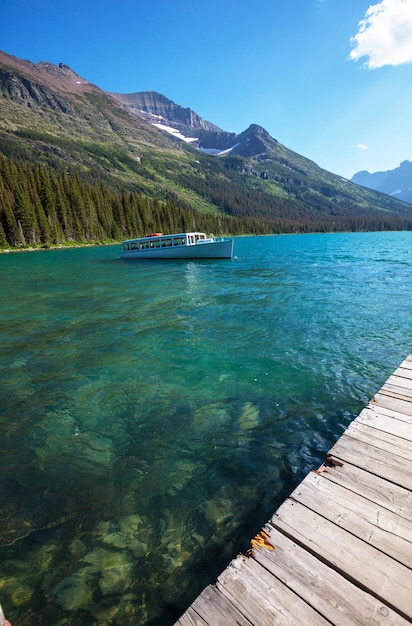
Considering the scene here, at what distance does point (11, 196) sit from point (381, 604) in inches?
4387

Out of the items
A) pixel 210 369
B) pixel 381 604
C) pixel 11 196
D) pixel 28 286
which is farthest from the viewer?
pixel 11 196

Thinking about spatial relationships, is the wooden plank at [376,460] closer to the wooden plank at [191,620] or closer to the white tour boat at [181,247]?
the wooden plank at [191,620]

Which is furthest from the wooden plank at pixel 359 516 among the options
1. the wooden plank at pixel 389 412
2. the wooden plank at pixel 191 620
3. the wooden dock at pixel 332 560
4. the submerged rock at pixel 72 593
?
the submerged rock at pixel 72 593

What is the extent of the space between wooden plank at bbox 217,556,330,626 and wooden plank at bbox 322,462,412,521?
163cm

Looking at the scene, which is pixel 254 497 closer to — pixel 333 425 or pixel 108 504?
pixel 108 504

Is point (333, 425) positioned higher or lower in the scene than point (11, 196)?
lower

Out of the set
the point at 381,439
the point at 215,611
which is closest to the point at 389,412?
the point at 381,439

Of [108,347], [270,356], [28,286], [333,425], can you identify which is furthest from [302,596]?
[28,286]

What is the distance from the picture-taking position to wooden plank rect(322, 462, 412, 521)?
346 centimetres

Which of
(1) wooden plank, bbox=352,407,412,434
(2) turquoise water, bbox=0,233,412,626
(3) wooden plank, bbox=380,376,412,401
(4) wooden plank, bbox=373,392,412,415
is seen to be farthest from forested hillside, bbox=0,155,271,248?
(1) wooden plank, bbox=352,407,412,434

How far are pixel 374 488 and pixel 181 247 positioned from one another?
51.4m

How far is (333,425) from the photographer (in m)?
7.03

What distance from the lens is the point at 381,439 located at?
4676mm

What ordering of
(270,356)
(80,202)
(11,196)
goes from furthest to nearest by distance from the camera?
1. (80,202)
2. (11,196)
3. (270,356)
